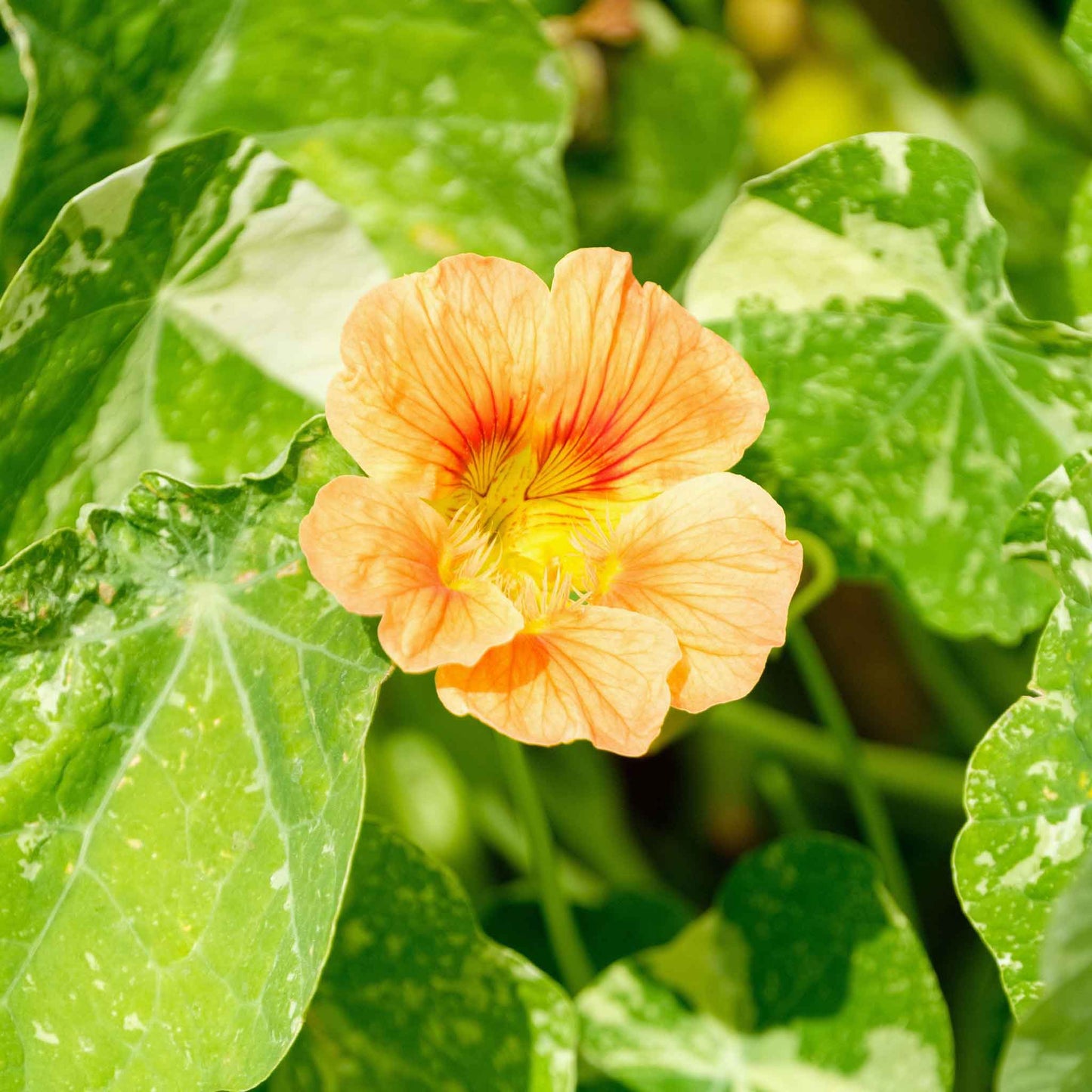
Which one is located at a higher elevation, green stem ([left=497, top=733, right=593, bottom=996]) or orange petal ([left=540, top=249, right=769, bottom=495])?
orange petal ([left=540, top=249, right=769, bottom=495])

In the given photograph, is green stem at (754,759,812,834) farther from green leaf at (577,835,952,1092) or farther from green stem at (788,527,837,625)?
green stem at (788,527,837,625)

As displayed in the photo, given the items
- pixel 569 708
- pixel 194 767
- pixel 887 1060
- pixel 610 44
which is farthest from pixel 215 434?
pixel 610 44

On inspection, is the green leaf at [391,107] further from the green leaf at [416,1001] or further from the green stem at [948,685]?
the green stem at [948,685]

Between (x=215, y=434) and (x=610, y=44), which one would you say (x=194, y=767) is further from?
(x=610, y=44)

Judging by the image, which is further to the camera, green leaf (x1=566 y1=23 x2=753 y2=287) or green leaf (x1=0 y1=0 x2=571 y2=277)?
green leaf (x1=566 y1=23 x2=753 y2=287)

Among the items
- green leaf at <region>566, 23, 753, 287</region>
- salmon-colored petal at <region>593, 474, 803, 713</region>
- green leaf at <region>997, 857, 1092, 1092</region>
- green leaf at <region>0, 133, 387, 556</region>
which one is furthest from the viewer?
green leaf at <region>566, 23, 753, 287</region>

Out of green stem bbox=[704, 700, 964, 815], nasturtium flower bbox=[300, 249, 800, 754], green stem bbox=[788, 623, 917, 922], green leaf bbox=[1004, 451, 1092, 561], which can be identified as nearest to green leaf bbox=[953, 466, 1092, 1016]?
green leaf bbox=[1004, 451, 1092, 561]

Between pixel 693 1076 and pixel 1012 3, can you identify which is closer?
pixel 693 1076

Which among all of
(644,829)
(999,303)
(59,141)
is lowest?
(644,829)
